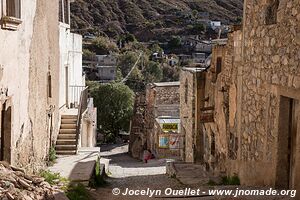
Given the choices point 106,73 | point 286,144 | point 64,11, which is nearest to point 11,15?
point 286,144

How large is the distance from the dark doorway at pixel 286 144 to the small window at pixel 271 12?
1402 mm

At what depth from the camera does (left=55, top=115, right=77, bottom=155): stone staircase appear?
1388 centimetres

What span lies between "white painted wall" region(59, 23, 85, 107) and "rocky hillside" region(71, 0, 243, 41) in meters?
53.3

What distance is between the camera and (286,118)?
6703 mm

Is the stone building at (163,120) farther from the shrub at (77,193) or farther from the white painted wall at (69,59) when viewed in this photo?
the shrub at (77,193)

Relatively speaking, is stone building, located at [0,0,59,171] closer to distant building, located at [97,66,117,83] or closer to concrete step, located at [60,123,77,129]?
concrete step, located at [60,123,77,129]

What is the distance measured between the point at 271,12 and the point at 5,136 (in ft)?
17.3

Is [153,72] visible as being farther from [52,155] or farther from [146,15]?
[52,155]

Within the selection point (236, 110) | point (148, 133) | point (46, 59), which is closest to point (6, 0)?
point (46, 59)

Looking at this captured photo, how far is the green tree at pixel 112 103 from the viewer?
36.4 metres

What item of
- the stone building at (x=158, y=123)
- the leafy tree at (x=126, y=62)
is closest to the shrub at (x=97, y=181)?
the stone building at (x=158, y=123)

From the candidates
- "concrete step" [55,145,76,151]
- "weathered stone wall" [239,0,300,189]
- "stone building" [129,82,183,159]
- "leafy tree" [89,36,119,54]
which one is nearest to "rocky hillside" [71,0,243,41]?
"leafy tree" [89,36,119,54]

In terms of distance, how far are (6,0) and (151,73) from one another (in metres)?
41.8

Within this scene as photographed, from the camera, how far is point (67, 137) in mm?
14367
